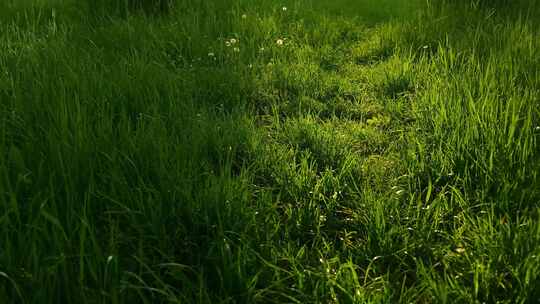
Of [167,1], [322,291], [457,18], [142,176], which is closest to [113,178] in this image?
[142,176]

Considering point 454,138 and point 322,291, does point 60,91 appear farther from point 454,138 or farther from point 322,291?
point 454,138

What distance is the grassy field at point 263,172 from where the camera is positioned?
56.5 inches

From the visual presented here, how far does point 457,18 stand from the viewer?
12.5 ft

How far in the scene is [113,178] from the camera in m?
1.73

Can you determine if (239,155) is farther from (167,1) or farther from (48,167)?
(167,1)

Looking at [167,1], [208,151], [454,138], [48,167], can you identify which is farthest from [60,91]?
[167,1]

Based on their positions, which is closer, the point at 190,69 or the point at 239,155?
the point at 239,155

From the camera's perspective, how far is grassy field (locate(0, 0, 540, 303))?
1.44m

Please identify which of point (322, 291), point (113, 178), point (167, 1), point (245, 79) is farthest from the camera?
point (167, 1)

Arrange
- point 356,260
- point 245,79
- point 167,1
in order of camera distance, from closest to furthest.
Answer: point 356,260 < point 245,79 < point 167,1

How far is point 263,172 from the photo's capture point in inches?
81.4

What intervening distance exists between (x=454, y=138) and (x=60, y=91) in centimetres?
166

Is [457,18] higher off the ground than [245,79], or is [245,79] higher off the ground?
[457,18]

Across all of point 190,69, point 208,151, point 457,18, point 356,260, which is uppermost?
point 457,18
